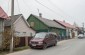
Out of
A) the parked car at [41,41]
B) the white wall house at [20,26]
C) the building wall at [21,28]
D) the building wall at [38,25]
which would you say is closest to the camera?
the parked car at [41,41]

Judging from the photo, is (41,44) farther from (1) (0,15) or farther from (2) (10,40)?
(1) (0,15)

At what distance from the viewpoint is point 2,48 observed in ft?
54.3

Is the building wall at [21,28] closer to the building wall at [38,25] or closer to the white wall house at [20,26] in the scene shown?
the white wall house at [20,26]

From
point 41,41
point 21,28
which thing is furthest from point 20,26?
point 41,41

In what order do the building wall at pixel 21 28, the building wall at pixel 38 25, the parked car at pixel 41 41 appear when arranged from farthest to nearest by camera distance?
the building wall at pixel 38 25, the building wall at pixel 21 28, the parked car at pixel 41 41

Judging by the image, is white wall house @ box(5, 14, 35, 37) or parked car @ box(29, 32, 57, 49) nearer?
parked car @ box(29, 32, 57, 49)

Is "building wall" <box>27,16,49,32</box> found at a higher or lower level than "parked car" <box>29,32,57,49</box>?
higher

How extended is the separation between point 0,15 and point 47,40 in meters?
6.18

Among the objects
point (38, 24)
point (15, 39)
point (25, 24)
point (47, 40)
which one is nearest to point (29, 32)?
point (25, 24)

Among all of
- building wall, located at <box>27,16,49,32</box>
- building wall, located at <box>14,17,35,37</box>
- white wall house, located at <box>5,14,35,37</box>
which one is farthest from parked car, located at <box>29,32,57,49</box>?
building wall, located at <box>27,16,49,32</box>

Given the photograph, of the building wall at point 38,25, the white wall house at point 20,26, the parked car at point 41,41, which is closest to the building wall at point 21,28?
the white wall house at point 20,26

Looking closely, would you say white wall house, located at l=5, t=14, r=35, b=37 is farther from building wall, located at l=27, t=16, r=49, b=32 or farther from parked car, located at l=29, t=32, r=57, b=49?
parked car, located at l=29, t=32, r=57, b=49

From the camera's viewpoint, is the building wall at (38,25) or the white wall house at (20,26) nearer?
the white wall house at (20,26)

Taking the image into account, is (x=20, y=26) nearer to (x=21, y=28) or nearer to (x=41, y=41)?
(x=21, y=28)
